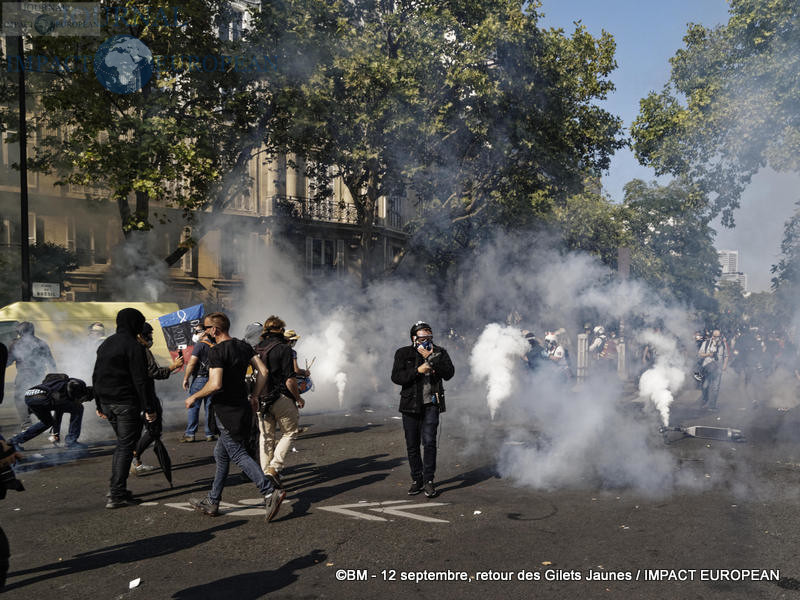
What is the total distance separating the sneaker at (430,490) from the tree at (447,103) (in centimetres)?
1349

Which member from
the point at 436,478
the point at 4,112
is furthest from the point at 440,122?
the point at 436,478

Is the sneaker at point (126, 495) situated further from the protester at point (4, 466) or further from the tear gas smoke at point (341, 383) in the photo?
the tear gas smoke at point (341, 383)

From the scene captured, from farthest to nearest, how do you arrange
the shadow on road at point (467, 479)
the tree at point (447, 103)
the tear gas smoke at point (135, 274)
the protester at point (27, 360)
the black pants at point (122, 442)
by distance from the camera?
1. the tear gas smoke at point (135, 274)
2. the tree at point (447, 103)
3. the protester at point (27, 360)
4. the shadow on road at point (467, 479)
5. the black pants at point (122, 442)

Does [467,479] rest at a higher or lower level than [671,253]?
lower

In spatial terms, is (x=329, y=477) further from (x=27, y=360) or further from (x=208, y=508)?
(x=27, y=360)

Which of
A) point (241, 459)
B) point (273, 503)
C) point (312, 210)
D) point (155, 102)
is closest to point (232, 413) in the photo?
point (241, 459)

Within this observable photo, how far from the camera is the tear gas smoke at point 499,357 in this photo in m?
12.6

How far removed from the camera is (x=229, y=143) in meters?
18.6

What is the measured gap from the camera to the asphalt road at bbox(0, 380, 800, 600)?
4445mm

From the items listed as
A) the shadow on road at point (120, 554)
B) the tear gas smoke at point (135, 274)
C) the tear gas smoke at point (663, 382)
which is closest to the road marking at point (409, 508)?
the shadow on road at point (120, 554)

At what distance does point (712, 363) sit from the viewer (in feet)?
47.2

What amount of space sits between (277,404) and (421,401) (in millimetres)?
1328

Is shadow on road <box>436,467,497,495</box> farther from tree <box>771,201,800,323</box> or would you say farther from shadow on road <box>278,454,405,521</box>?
tree <box>771,201,800,323</box>

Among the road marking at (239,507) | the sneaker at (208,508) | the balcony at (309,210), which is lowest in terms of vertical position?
the road marking at (239,507)
